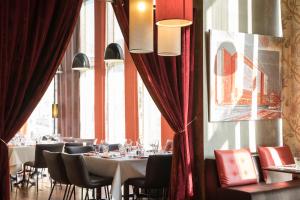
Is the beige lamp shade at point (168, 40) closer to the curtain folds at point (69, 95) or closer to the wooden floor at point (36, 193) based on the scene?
the wooden floor at point (36, 193)

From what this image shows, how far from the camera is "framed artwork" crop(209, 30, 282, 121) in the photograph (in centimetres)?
591

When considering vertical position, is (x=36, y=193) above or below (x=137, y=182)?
below

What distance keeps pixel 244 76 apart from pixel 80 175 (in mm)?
2572

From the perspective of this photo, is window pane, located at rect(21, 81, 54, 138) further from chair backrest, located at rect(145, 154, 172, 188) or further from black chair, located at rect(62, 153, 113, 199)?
chair backrest, located at rect(145, 154, 172, 188)

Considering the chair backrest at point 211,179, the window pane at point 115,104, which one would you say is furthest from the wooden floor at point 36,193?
the chair backrest at point 211,179

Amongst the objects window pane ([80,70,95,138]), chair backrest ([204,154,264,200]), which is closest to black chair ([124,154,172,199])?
chair backrest ([204,154,264,200])

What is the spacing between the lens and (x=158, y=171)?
5.66 m

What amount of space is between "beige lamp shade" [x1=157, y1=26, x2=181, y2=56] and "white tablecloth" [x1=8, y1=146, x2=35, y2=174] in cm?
387

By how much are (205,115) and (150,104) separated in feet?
12.9

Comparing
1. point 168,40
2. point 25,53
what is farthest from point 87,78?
point 25,53

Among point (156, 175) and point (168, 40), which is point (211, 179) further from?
point (168, 40)

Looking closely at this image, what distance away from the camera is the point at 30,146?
828cm

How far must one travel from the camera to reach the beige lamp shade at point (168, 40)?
5.08m

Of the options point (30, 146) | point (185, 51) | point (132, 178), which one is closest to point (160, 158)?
point (132, 178)
